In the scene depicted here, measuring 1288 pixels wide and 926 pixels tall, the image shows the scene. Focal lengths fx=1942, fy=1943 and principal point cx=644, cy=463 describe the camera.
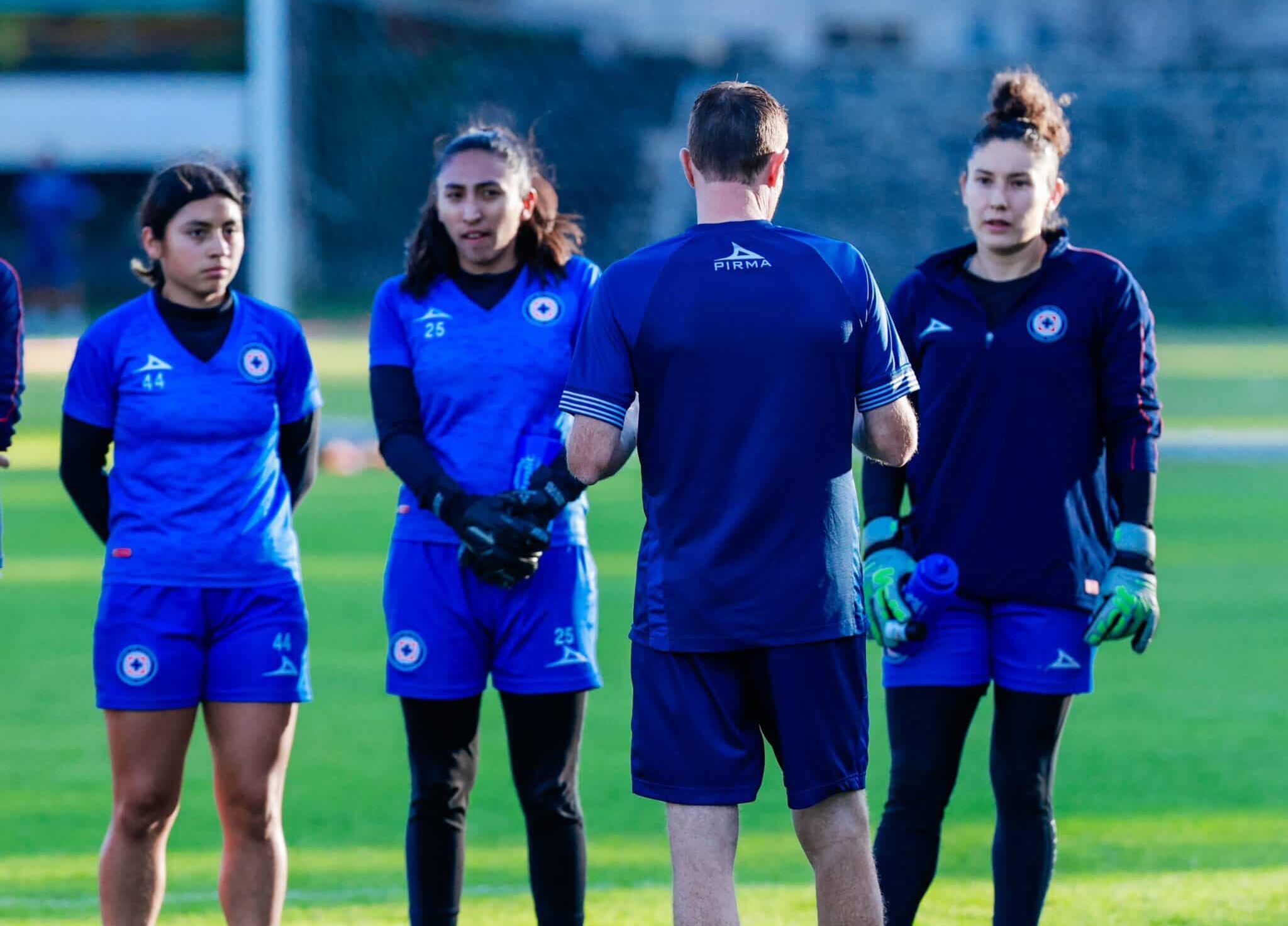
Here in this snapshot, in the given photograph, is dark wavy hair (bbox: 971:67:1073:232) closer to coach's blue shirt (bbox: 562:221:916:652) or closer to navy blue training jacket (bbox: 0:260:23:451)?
coach's blue shirt (bbox: 562:221:916:652)

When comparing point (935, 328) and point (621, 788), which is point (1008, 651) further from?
point (621, 788)

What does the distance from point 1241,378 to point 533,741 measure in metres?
20.4

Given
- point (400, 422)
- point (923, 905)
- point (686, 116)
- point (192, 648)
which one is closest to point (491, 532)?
point (400, 422)

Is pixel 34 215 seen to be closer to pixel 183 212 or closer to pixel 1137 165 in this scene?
pixel 1137 165

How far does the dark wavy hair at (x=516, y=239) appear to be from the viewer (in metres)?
4.84

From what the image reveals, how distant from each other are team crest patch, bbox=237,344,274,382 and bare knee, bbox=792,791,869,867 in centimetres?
167

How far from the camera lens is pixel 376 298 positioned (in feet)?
16.1

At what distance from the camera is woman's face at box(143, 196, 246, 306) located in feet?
15.0

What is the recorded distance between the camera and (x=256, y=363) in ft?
15.1

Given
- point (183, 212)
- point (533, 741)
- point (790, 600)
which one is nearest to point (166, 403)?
point (183, 212)

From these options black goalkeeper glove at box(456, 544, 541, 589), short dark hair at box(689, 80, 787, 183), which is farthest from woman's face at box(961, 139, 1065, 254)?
black goalkeeper glove at box(456, 544, 541, 589)

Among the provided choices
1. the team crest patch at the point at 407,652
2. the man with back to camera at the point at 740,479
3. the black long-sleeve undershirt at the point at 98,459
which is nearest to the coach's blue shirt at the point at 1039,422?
the man with back to camera at the point at 740,479

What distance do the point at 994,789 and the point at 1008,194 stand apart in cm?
143

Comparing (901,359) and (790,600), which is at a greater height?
(901,359)
